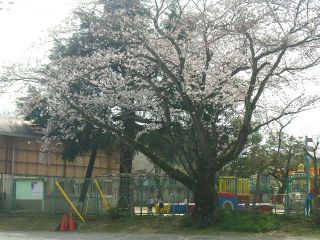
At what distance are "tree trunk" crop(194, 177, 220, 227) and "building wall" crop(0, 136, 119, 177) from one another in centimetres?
1350

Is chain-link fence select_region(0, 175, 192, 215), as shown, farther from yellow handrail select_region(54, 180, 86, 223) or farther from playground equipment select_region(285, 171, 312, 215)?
playground equipment select_region(285, 171, 312, 215)

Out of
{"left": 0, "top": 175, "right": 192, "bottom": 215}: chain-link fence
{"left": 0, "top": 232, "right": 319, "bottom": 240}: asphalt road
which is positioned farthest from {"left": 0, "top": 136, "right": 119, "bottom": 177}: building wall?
{"left": 0, "top": 232, "right": 319, "bottom": 240}: asphalt road

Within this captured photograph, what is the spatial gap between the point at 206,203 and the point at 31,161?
19892 mm

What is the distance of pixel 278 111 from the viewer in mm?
25312

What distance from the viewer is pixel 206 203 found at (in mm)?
23500

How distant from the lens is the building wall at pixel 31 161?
38156 mm

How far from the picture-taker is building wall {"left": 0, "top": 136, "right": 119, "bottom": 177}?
38.2m

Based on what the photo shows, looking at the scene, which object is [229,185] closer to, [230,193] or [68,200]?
[230,193]

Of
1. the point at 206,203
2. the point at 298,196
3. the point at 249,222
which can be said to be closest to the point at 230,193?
the point at 298,196

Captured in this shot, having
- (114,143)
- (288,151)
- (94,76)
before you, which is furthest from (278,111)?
(288,151)

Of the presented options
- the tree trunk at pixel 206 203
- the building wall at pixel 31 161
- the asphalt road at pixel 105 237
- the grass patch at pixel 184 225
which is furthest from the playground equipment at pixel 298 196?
the building wall at pixel 31 161

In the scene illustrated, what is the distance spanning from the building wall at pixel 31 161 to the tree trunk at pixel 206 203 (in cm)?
1350

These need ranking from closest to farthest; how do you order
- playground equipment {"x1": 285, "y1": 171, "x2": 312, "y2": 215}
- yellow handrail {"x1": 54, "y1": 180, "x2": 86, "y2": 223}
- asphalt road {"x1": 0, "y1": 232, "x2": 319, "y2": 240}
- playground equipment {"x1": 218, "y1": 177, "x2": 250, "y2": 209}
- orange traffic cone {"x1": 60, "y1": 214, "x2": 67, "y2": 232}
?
asphalt road {"x1": 0, "y1": 232, "x2": 319, "y2": 240} → playground equipment {"x1": 285, "y1": 171, "x2": 312, "y2": 215} → orange traffic cone {"x1": 60, "y1": 214, "x2": 67, "y2": 232} → yellow handrail {"x1": 54, "y1": 180, "x2": 86, "y2": 223} → playground equipment {"x1": 218, "y1": 177, "x2": 250, "y2": 209}

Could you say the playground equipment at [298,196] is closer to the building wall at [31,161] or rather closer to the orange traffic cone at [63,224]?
the orange traffic cone at [63,224]
